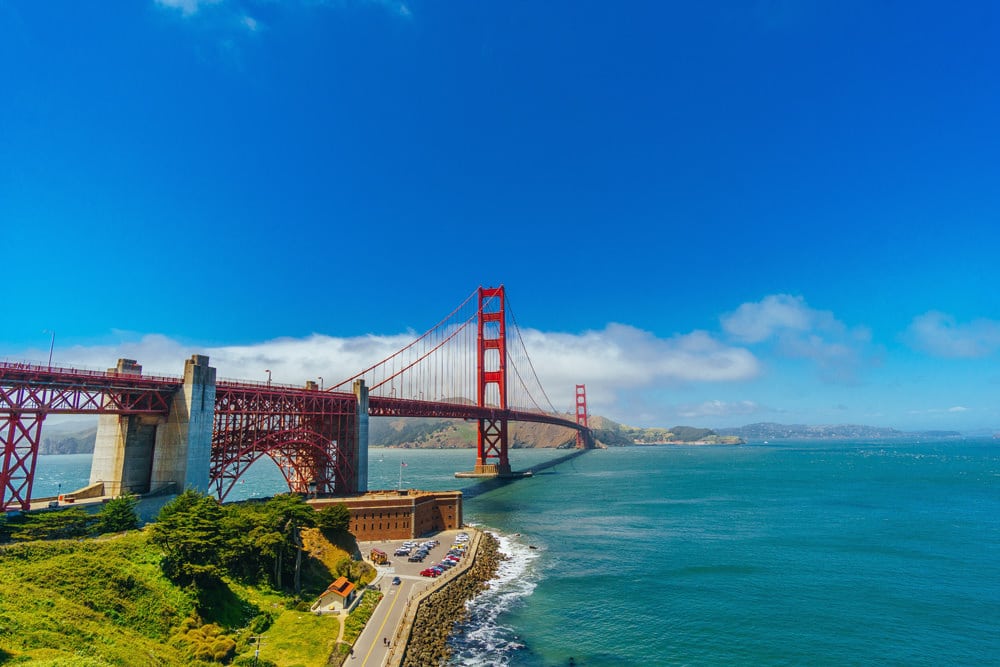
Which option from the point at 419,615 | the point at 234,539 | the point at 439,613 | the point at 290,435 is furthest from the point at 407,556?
the point at 290,435

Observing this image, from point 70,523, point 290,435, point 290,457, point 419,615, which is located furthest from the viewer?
point 290,457

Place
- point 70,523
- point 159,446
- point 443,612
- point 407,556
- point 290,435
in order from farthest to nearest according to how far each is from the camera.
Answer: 1. point 290,435
2. point 407,556
3. point 159,446
4. point 443,612
5. point 70,523

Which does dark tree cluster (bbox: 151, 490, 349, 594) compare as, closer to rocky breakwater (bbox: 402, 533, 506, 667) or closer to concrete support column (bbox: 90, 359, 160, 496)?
concrete support column (bbox: 90, 359, 160, 496)

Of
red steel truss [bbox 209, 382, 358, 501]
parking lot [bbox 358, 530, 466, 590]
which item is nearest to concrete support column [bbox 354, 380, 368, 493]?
red steel truss [bbox 209, 382, 358, 501]

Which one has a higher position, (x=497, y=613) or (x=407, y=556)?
(x=407, y=556)

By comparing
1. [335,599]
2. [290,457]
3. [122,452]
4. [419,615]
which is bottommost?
[419,615]

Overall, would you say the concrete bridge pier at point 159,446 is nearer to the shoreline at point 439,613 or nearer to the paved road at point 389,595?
the paved road at point 389,595

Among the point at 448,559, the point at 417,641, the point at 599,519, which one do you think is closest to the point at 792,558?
the point at 599,519

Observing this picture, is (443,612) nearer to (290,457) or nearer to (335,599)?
(335,599)
